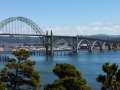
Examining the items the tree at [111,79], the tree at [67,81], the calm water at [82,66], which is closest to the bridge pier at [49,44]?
the calm water at [82,66]

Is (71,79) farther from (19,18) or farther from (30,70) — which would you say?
(19,18)

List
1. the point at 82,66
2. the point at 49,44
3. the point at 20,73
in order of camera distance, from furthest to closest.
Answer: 1. the point at 49,44
2. the point at 82,66
3. the point at 20,73

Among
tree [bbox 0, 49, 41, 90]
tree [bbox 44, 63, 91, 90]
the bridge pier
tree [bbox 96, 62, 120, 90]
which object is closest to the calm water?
tree [bbox 0, 49, 41, 90]

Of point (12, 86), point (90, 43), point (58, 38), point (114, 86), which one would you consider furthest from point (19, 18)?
point (114, 86)

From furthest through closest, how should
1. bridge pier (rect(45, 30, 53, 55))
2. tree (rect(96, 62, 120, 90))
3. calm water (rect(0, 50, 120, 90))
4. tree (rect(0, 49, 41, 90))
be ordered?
1. bridge pier (rect(45, 30, 53, 55))
2. calm water (rect(0, 50, 120, 90))
3. tree (rect(0, 49, 41, 90))
4. tree (rect(96, 62, 120, 90))

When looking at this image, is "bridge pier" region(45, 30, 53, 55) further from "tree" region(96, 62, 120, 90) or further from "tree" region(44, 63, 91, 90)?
"tree" region(96, 62, 120, 90)

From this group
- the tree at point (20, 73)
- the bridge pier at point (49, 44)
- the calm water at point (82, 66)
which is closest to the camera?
the tree at point (20, 73)

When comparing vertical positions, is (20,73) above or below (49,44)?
above

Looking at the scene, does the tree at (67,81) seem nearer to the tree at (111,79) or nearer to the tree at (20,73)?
the tree at (111,79)

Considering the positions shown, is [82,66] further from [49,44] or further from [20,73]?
[49,44]

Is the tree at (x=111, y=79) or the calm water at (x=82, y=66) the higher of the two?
the tree at (x=111, y=79)

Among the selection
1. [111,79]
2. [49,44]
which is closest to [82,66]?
[111,79]
